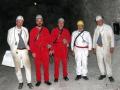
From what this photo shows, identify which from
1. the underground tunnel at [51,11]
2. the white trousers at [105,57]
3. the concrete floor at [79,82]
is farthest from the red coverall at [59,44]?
the underground tunnel at [51,11]

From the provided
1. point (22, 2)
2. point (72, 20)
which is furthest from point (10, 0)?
point (72, 20)

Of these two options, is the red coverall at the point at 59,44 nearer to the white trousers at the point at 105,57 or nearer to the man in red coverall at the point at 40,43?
the man in red coverall at the point at 40,43

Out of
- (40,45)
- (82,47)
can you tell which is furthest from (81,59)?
(40,45)

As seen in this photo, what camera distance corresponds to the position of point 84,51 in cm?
1016

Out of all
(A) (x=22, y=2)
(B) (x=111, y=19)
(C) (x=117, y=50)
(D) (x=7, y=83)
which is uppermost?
(A) (x=22, y=2)

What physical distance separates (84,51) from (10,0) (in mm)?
14444

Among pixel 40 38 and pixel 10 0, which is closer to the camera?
pixel 40 38

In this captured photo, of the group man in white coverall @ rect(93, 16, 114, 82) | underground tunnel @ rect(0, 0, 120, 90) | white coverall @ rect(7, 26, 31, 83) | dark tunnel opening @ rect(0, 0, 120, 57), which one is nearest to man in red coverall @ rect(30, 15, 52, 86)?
white coverall @ rect(7, 26, 31, 83)

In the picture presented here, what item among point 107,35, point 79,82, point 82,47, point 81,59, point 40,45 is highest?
point 107,35

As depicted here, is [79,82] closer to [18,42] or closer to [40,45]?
[40,45]

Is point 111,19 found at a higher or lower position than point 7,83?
higher

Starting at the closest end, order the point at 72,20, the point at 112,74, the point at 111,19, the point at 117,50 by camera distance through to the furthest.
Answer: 1. the point at 112,74
2. the point at 117,50
3. the point at 111,19
4. the point at 72,20

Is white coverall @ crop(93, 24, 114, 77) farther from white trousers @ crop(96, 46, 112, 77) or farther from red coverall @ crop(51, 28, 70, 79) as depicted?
red coverall @ crop(51, 28, 70, 79)

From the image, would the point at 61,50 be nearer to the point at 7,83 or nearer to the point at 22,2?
the point at 7,83
